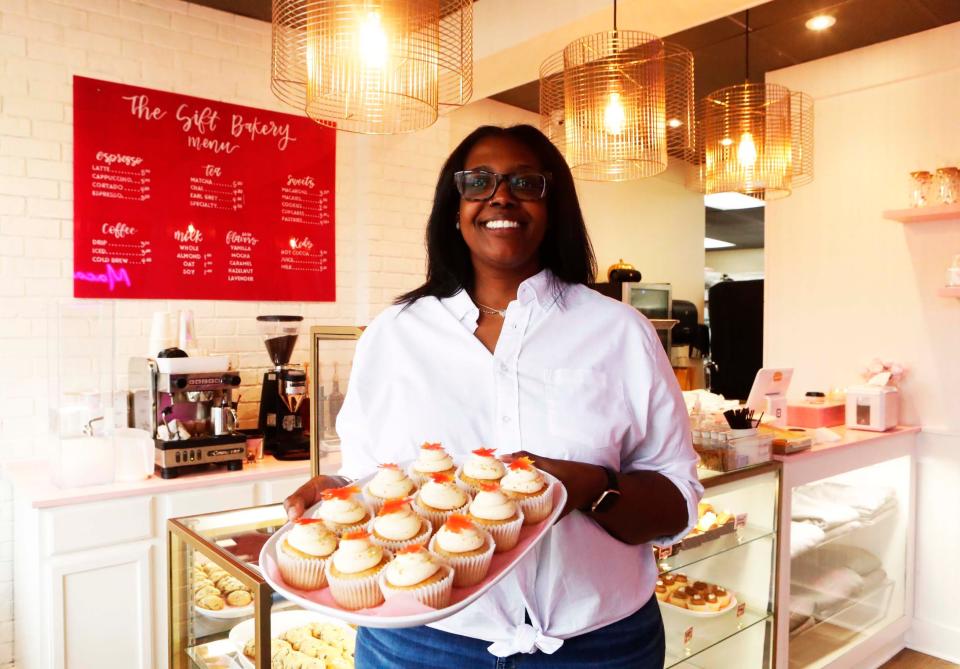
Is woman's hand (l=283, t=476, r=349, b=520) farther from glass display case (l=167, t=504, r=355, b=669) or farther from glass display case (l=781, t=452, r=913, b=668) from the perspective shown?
glass display case (l=781, t=452, r=913, b=668)

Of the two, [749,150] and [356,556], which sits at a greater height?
[749,150]

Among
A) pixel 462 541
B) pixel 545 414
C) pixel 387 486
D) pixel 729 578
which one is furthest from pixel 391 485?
pixel 729 578

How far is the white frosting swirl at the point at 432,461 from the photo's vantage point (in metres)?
1.30

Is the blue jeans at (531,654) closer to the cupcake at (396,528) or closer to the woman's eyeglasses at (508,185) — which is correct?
the cupcake at (396,528)

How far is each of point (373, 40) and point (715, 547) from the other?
2281 millimetres

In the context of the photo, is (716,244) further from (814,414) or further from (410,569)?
(410,569)

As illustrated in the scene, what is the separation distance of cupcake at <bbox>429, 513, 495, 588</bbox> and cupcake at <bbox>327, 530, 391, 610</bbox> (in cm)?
10

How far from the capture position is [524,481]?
120 cm

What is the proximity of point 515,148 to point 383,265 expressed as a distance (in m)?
3.34

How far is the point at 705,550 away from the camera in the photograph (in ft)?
9.14

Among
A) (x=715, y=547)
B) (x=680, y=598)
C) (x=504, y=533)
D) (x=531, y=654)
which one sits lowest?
(x=680, y=598)

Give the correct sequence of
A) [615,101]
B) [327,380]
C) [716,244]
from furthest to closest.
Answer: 1. [716,244]
2. [615,101]
3. [327,380]

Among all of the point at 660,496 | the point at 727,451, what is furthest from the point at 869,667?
the point at 660,496

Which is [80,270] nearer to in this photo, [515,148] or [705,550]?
[515,148]
